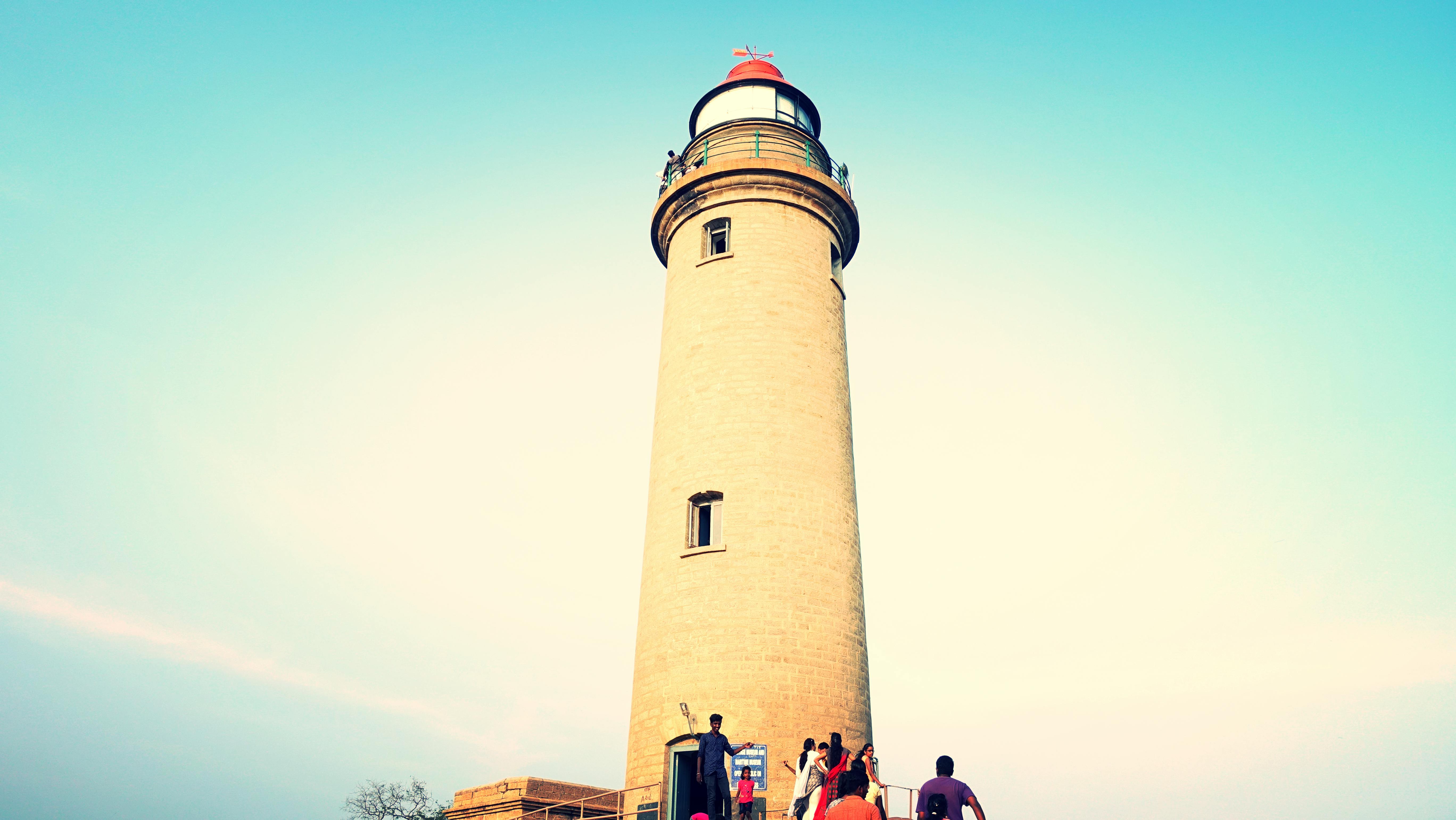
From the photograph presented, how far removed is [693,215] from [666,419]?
545 centimetres

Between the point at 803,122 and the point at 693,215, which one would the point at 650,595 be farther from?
the point at 803,122

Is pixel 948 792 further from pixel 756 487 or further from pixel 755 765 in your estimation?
pixel 756 487

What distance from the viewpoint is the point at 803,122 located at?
23.7 m

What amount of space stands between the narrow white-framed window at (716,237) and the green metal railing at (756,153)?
1430 mm

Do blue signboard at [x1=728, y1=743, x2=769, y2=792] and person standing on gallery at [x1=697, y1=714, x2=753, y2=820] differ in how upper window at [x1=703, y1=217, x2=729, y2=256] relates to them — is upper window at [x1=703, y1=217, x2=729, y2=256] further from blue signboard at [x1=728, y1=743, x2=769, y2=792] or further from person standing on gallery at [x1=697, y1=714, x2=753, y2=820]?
person standing on gallery at [x1=697, y1=714, x2=753, y2=820]

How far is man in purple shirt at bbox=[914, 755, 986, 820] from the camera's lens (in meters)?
9.27

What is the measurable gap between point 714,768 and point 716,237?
1362 cm

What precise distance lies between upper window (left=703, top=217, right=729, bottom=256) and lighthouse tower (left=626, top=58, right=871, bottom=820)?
46 mm

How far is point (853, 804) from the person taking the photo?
7.57m

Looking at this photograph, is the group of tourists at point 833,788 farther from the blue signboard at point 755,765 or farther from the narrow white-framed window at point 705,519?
the narrow white-framed window at point 705,519

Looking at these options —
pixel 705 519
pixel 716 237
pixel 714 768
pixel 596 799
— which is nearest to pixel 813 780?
pixel 714 768

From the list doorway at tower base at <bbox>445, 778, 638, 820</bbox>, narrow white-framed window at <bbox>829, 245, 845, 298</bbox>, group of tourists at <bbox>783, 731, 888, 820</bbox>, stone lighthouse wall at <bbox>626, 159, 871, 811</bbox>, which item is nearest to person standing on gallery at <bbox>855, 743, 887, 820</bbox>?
group of tourists at <bbox>783, 731, 888, 820</bbox>

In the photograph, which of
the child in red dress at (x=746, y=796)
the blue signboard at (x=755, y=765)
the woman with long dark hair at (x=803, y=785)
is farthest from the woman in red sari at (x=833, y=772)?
the blue signboard at (x=755, y=765)

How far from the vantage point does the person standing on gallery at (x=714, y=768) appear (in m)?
11.4
